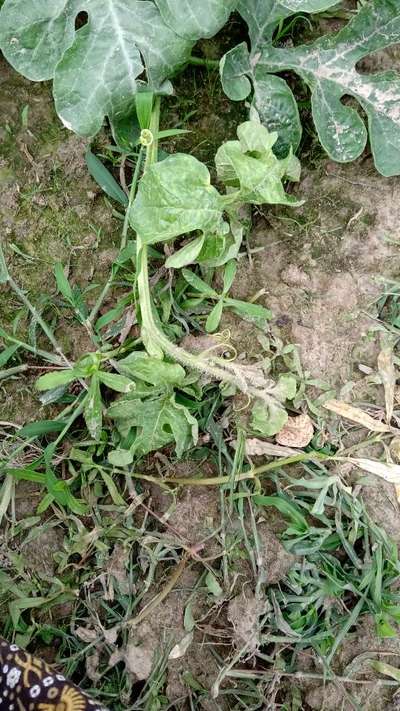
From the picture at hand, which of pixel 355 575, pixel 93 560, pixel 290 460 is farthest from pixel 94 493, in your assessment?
pixel 355 575

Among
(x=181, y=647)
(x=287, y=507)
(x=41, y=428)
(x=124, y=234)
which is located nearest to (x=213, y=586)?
(x=181, y=647)

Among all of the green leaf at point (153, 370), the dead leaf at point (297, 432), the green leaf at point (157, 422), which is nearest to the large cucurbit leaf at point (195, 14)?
the green leaf at point (153, 370)

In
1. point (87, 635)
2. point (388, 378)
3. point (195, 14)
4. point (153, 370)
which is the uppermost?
point (195, 14)

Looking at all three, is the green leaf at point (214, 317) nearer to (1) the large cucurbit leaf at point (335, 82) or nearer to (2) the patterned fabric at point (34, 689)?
(1) the large cucurbit leaf at point (335, 82)

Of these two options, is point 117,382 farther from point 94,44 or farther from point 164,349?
point 94,44

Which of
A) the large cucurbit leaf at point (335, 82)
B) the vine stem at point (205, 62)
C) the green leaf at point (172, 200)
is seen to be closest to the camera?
the green leaf at point (172, 200)

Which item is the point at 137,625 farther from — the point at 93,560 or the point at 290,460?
the point at 290,460

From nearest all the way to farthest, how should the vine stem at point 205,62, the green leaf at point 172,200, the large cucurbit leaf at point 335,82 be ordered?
1. the green leaf at point 172,200
2. the large cucurbit leaf at point 335,82
3. the vine stem at point 205,62
